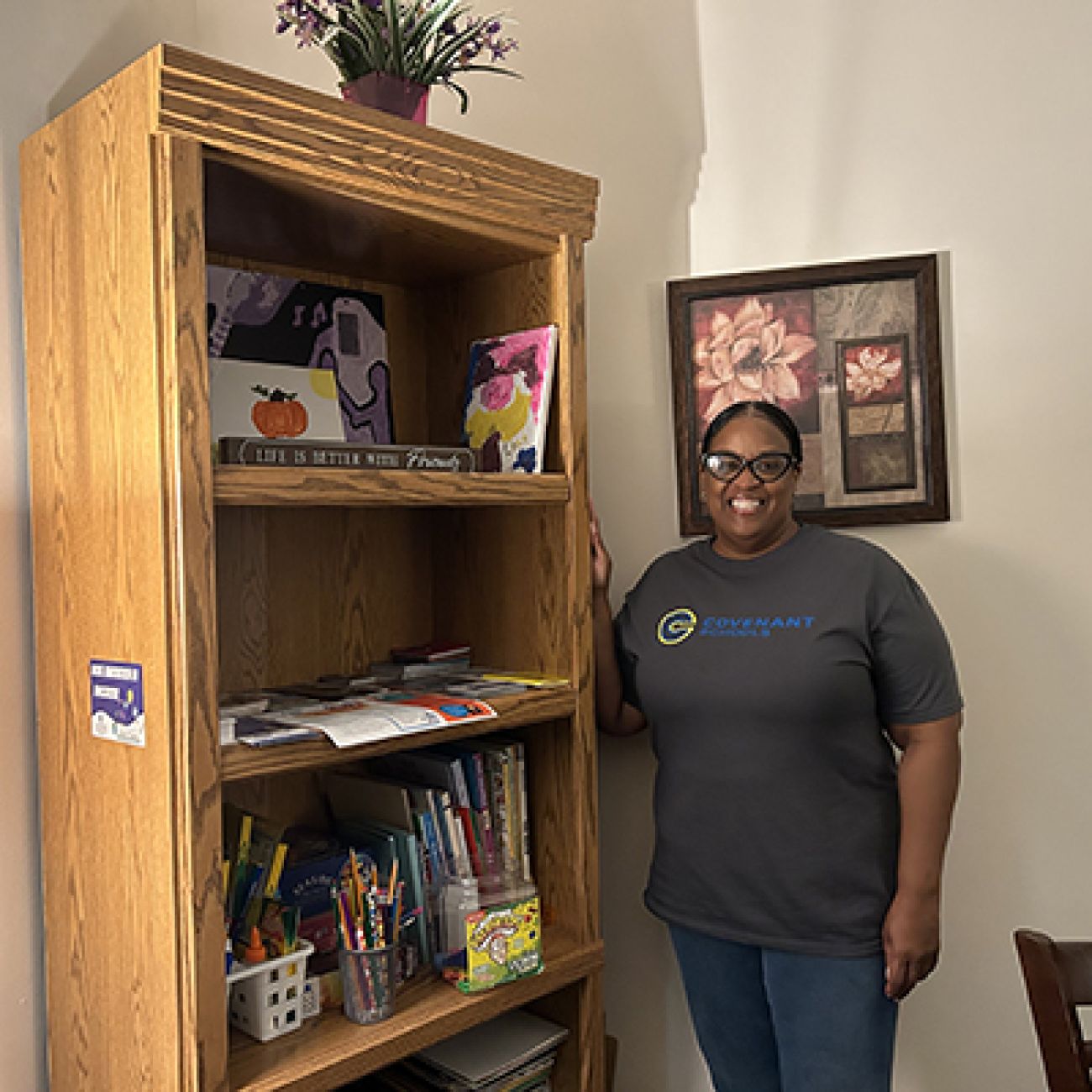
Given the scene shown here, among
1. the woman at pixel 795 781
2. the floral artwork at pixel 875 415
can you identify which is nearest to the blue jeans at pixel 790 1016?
the woman at pixel 795 781

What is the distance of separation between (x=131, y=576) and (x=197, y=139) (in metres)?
0.52

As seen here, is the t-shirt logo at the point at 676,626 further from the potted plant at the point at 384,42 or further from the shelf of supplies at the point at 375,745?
the potted plant at the point at 384,42

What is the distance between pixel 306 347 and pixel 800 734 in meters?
1.00

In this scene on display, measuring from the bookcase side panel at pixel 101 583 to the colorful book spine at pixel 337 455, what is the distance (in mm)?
128

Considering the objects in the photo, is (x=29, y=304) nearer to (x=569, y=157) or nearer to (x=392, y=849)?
(x=392, y=849)

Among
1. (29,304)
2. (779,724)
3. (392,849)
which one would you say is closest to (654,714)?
(779,724)

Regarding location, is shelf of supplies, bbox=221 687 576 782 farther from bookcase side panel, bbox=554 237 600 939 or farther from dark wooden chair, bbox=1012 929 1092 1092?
dark wooden chair, bbox=1012 929 1092 1092

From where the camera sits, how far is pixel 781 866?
1.72m

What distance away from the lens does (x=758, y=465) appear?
1.79 metres

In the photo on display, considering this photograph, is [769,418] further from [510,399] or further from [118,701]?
[118,701]

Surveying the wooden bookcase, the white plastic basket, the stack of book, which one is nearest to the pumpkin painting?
the wooden bookcase

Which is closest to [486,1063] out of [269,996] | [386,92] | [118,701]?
[269,996]

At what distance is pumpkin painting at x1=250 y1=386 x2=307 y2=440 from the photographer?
5.53 feet

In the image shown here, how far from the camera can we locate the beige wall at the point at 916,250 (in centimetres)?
194
